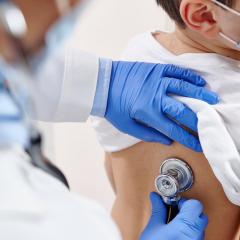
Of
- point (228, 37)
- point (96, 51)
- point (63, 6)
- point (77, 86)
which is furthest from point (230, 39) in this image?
point (96, 51)

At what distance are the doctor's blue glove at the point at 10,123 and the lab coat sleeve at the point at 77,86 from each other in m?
0.54

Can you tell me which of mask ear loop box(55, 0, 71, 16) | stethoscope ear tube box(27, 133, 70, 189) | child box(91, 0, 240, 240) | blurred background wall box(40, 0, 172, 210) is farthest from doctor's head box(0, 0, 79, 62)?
blurred background wall box(40, 0, 172, 210)

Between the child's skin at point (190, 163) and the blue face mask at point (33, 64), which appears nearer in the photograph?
the blue face mask at point (33, 64)

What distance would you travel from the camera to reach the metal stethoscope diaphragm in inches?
39.5

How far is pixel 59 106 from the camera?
3.59 ft

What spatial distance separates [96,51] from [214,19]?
672 millimetres

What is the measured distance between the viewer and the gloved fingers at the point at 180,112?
0.98m

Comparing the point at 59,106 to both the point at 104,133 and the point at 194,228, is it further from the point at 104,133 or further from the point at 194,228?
the point at 194,228

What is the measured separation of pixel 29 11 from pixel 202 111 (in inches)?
21.0

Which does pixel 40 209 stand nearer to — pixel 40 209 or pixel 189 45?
pixel 40 209

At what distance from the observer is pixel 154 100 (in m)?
1.04

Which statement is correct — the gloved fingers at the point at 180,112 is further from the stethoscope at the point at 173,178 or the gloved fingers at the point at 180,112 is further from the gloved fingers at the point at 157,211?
the gloved fingers at the point at 157,211

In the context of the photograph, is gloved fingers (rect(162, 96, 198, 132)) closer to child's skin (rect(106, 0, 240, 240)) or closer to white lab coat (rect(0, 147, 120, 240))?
child's skin (rect(106, 0, 240, 240))

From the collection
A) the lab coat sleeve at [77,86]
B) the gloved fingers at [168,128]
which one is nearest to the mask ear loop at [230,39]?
the gloved fingers at [168,128]
